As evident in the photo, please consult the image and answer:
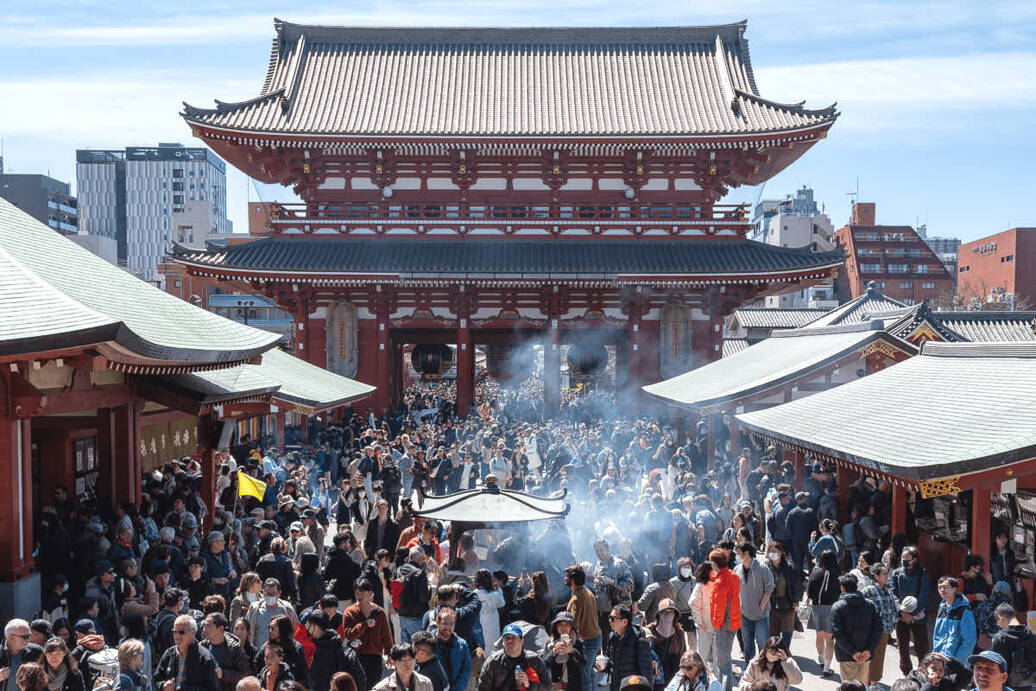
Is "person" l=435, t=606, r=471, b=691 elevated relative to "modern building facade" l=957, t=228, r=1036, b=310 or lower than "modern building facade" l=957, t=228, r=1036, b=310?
lower

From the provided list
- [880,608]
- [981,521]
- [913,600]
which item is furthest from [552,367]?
[880,608]

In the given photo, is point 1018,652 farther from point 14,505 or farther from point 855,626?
point 14,505

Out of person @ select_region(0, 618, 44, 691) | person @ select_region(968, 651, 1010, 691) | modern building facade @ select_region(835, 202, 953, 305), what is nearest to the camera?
person @ select_region(968, 651, 1010, 691)

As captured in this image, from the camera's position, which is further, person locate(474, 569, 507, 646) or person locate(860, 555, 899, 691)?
person locate(860, 555, 899, 691)

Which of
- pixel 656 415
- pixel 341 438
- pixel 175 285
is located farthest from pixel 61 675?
pixel 175 285

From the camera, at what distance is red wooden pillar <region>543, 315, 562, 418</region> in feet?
90.0

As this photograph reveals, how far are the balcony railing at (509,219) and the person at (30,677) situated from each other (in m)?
22.5

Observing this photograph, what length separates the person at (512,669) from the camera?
20.0ft

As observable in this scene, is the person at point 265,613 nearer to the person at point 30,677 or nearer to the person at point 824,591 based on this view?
the person at point 30,677

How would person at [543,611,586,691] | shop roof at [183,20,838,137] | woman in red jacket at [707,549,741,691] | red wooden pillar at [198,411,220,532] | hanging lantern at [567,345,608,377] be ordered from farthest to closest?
1. hanging lantern at [567,345,608,377]
2. shop roof at [183,20,838,137]
3. red wooden pillar at [198,411,220,532]
4. woman in red jacket at [707,549,741,691]
5. person at [543,611,586,691]

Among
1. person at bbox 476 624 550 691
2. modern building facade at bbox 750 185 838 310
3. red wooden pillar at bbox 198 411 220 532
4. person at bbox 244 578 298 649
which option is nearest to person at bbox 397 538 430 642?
person at bbox 244 578 298 649

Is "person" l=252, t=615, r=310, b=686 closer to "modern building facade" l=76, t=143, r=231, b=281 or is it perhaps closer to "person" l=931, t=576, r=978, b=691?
"person" l=931, t=576, r=978, b=691

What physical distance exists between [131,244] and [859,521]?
406 feet

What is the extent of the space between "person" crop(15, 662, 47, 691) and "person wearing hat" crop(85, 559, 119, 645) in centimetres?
193
